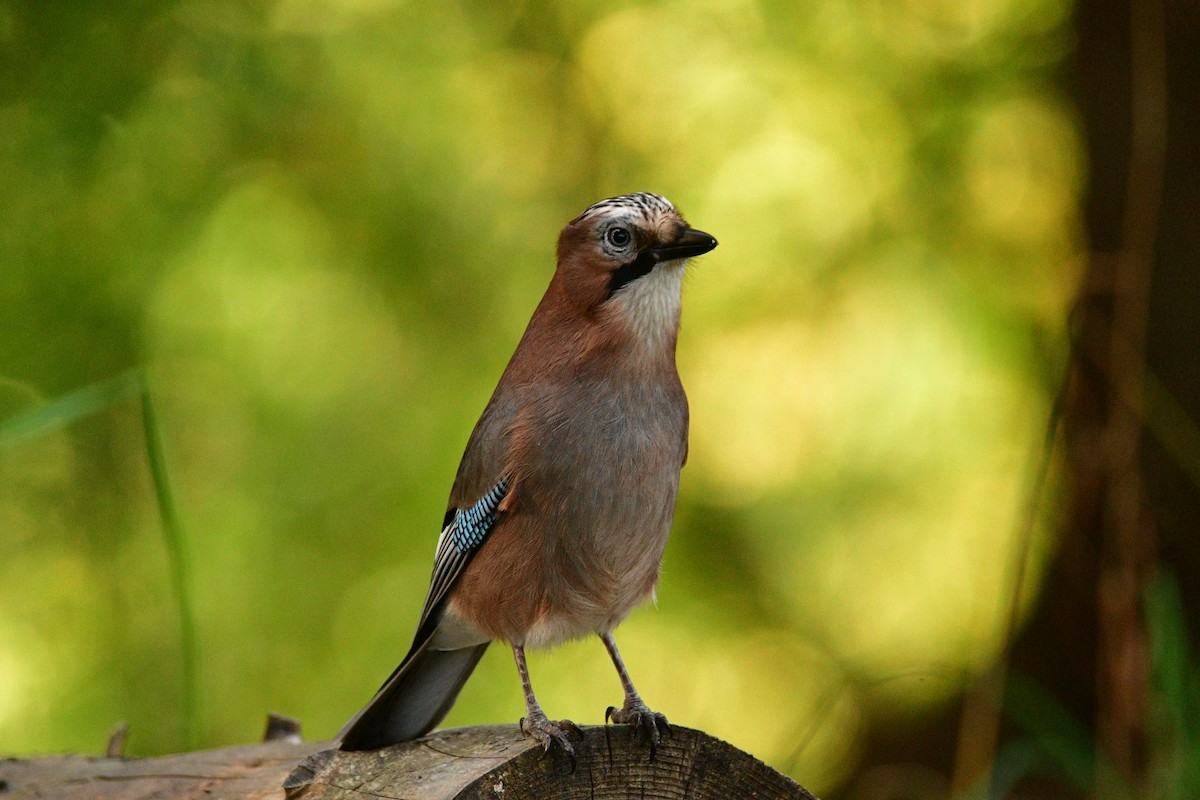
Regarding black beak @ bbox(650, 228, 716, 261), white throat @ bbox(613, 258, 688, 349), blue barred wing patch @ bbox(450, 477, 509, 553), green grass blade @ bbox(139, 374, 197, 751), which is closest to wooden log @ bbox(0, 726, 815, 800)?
green grass blade @ bbox(139, 374, 197, 751)

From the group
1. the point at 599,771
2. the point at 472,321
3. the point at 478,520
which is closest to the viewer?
the point at 599,771

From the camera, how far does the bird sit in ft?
8.77

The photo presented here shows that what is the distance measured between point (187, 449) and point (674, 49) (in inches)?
119

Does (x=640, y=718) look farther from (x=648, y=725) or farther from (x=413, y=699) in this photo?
(x=413, y=699)

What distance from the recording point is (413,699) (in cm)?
270

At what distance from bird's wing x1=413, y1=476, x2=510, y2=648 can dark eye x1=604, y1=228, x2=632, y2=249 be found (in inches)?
22.1

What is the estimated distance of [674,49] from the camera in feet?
20.5

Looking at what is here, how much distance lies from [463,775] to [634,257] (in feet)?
3.80

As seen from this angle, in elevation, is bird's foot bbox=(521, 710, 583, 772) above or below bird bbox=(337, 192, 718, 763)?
below

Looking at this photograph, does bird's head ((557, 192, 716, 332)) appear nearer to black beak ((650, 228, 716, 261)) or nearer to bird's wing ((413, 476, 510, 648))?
black beak ((650, 228, 716, 261))

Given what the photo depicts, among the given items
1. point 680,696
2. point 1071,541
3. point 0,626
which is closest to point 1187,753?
point 1071,541

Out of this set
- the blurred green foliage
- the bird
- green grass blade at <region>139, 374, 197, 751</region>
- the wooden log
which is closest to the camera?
the wooden log

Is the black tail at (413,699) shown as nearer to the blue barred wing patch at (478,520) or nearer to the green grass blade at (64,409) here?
the blue barred wing patch at (478,520)

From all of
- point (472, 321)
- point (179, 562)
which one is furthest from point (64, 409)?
Answer: point (472, 321)
